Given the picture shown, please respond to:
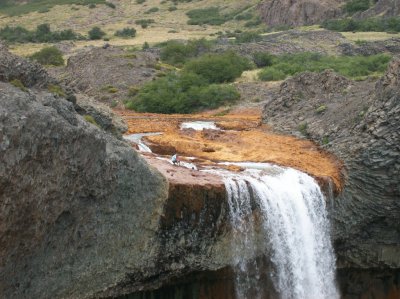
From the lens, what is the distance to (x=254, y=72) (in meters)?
50.9

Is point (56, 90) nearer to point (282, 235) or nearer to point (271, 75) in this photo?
point (282, 235)

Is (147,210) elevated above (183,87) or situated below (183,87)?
above

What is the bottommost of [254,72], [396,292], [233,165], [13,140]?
[254,72]

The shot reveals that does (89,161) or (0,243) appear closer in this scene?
(0,243)

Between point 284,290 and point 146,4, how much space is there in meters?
102

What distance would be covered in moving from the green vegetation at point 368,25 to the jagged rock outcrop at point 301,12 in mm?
8436

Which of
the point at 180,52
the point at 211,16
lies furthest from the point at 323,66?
the point at 211,16

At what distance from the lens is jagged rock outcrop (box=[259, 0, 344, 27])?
280ft

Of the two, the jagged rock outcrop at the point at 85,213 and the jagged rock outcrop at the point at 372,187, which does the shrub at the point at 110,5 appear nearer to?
the jagged rock outcrop at the point at 372,187

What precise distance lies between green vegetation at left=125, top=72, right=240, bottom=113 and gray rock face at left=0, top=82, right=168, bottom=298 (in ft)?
80.5

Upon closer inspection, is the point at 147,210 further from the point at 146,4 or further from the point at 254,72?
the point at 146,4

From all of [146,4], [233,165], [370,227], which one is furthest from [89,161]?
[146,4]

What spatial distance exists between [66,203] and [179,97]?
27.7 meters

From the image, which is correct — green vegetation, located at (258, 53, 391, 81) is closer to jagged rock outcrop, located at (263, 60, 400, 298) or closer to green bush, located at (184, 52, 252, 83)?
green bush, located at (184, 52, 252, 83)
